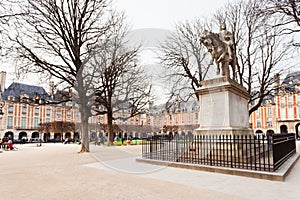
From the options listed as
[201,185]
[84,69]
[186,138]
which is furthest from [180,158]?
[84,69]

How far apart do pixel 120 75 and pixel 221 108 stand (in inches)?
429

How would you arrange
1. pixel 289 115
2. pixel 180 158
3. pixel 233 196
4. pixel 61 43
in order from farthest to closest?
pixel 289 115 < pixel 61 43 < pixel 180 158 < pixel 233 196

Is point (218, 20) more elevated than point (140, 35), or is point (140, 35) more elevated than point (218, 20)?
point (218, 20)

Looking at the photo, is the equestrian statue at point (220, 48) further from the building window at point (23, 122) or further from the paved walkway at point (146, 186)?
the building window at point (23, 122)

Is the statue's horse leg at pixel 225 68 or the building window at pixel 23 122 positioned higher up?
the statue's horse leg at pixel 225 68

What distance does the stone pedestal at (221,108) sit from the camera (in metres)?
9.67

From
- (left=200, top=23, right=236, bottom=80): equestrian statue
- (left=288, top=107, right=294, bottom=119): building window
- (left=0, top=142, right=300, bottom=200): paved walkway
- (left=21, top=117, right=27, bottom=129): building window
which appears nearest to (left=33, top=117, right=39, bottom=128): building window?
(left=21, top=117, right=27, bottom=129): building window

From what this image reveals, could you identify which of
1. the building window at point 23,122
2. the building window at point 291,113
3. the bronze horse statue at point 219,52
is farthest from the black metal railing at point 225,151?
the building window at point 23,122

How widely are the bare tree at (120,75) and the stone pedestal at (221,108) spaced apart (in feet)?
12.8

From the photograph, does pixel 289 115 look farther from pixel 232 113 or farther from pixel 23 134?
pixel 23 134

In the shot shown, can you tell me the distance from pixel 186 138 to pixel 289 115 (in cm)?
6066

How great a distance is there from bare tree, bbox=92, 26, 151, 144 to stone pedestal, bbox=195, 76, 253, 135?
390 centimetres

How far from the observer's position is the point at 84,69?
14.5m

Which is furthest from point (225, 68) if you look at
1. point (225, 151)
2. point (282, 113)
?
point (282, 113)
